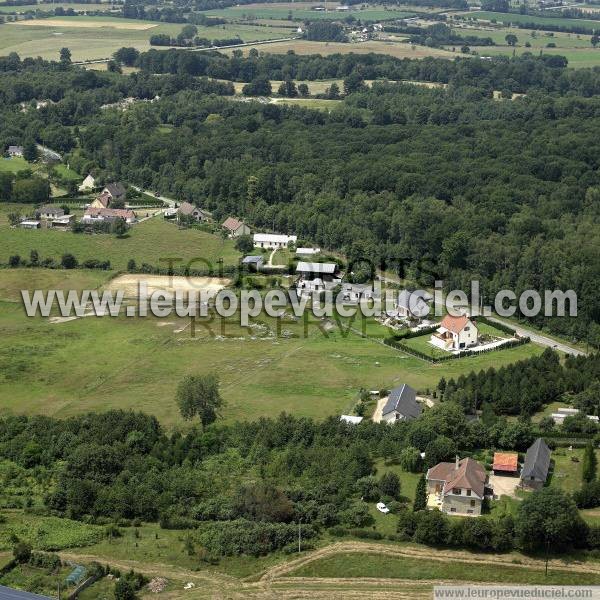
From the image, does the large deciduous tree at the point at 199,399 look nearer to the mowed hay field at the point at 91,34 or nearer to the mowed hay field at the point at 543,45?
the mowed hay field at the point at 91,34

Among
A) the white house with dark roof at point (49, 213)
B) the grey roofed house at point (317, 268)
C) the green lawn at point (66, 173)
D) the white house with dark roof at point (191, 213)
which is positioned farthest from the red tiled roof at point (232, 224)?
the green lawn at point (66, 173)

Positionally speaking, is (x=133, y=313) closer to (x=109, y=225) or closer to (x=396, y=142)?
(x=109, y=225)

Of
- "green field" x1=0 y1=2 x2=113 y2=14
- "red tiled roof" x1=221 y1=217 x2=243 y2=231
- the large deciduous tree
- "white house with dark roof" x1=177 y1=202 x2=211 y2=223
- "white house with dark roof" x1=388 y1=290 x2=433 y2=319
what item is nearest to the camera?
the large deciduous tree

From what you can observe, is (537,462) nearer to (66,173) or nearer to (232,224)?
(232,224)

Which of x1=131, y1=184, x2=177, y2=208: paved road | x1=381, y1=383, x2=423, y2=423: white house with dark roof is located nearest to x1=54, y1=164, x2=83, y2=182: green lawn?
x1=131, y1=184, x2=177, y2=208: paved road

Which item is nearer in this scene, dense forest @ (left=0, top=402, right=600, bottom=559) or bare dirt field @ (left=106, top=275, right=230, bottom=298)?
dense forest @ (left=0, top=402, right=600, bottom=559)

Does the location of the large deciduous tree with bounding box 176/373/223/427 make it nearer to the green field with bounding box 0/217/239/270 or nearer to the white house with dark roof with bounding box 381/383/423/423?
the white house with dark roof with bounding box 381/383/423/423
